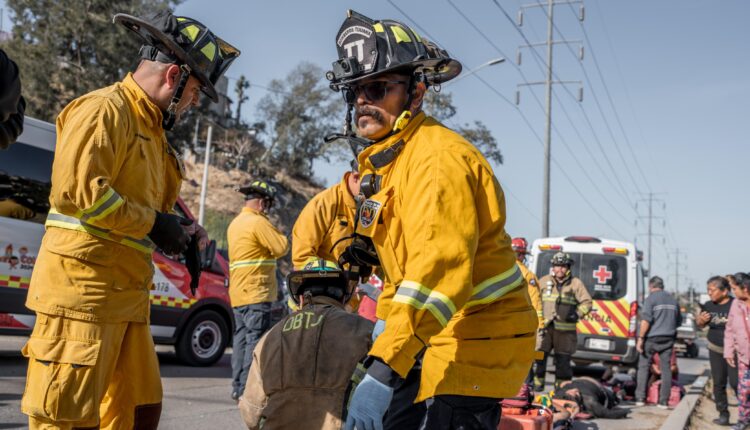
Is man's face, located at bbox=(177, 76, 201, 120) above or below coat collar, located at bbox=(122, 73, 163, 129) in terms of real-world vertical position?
above

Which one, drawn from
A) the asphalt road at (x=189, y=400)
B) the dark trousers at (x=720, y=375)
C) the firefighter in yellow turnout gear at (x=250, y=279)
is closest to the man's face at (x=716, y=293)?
the dark trousers at (x=720, y=375)

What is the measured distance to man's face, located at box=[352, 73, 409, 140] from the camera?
254 cm

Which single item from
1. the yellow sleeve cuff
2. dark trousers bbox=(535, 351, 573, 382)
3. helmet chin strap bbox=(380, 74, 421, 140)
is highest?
helmet chin strap bbox=(380, 74, 421, 140)

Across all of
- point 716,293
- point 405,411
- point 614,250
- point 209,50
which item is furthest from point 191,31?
point 614,250

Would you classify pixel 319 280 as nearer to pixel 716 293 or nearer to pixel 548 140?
pixel 716 293

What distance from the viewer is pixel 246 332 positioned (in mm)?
6391

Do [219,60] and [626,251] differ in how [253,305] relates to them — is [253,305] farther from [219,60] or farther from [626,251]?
[626,251]

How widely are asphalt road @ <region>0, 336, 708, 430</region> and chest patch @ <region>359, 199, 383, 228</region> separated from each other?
3.79 meters

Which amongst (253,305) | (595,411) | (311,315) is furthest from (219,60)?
(595,411)

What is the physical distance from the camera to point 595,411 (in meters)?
7.87

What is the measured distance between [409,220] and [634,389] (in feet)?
30.7

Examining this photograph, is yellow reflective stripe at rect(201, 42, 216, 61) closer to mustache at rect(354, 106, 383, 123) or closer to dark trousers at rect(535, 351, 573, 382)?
mustache at rect(354, 106, 383, 123)

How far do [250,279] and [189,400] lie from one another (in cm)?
142

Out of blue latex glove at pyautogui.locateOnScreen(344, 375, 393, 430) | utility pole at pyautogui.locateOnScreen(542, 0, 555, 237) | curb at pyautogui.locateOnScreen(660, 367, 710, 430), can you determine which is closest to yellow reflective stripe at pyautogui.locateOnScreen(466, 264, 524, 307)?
blue latex glove at pyautogui.locateOnScreen(344, 375, 393, 430)
